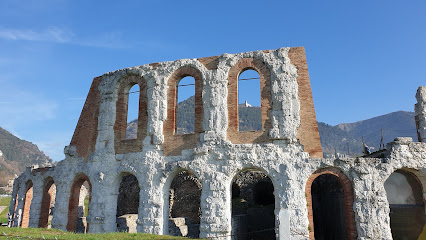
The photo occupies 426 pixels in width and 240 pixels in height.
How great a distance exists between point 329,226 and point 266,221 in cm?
290

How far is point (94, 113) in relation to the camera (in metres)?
15.4

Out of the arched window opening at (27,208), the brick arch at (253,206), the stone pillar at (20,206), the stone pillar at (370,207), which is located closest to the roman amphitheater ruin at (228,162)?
the stone pillar at (370,207)

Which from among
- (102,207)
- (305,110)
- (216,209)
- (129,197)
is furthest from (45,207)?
(305,110)

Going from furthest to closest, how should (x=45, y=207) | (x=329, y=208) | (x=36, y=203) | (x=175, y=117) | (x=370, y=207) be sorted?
(x=45, y=207)
(x=36, y=203)
(x=329, y=208)
(x=175, y=117)
(x=370, y=207)

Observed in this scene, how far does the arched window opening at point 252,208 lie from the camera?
1508 cm

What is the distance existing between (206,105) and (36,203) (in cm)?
979

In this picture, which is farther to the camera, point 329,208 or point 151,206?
point 329,208

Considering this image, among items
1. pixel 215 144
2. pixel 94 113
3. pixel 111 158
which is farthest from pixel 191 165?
pixel 94 113

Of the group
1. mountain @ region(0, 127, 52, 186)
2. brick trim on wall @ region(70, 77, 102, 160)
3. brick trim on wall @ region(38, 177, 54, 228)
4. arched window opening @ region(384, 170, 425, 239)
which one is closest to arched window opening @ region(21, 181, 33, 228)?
brick trim on wall @ region(38, 177, 54, 228)

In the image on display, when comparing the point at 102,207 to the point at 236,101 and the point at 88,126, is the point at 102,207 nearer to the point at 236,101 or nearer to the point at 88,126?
the point at 88,126

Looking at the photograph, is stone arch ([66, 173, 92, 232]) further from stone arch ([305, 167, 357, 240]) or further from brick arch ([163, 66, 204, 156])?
stone arch ([305, 167, 357, 240])

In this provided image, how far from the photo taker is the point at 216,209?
12.0 meters

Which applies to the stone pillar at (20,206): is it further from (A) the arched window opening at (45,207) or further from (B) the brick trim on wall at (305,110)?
(B) the brick trim on wall at (305,110)

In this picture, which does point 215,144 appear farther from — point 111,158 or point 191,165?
point 111,158
